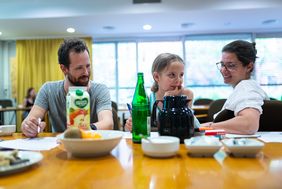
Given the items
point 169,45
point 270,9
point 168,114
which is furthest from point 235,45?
point 169,45

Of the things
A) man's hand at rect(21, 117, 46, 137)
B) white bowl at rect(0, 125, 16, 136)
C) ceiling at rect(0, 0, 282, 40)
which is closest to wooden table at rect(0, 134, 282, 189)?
man's hand at rect(21, 117, 46, 137)

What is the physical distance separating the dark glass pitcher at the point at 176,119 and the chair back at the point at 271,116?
705mm

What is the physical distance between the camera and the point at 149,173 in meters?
0.63

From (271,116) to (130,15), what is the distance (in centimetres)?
402

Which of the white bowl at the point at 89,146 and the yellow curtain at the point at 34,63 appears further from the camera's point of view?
the yellow curtain at the point at 34,63

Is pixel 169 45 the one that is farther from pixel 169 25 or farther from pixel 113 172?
pixel 113 172

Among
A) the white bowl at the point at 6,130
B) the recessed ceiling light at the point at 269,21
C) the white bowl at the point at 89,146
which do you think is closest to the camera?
the white bowl at the point at 89,146

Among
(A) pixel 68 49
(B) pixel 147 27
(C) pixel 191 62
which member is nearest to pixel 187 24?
(B) pixel 147 27

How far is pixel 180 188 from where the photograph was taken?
527mm

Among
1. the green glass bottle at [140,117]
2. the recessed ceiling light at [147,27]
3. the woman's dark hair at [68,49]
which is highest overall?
the recessed ceiling light at [147,27]

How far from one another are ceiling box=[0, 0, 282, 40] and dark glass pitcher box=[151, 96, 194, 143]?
Answer: 4.22 metres

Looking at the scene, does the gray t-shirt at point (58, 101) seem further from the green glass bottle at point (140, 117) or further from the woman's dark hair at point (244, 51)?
the woman's dark hair at point (244, 51)

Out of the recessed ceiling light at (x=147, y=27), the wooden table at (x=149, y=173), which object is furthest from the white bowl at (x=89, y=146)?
the recessed ceiling light at (x=147, y=27)

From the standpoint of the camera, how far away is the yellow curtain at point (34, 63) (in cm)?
674
